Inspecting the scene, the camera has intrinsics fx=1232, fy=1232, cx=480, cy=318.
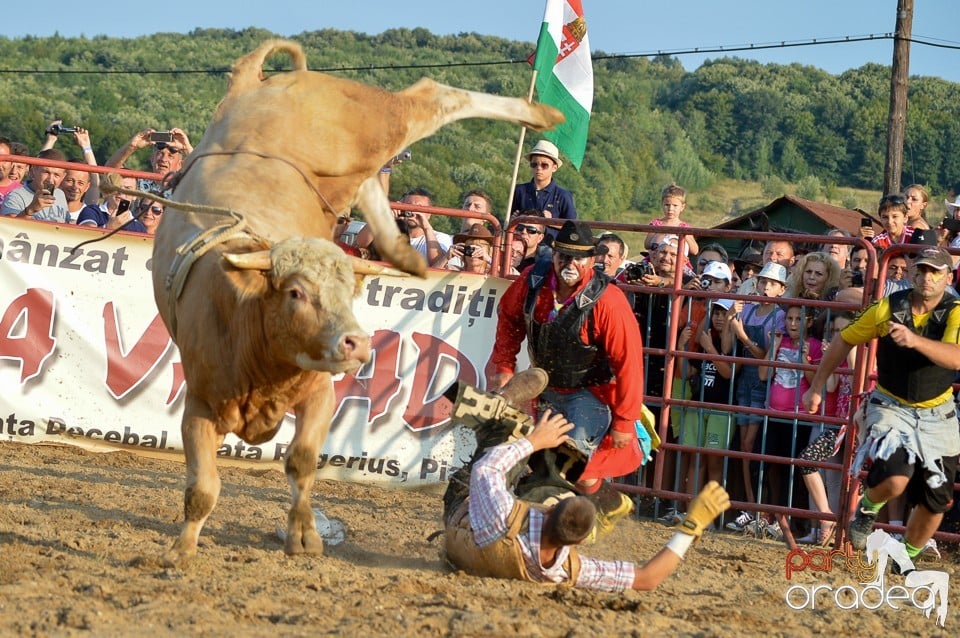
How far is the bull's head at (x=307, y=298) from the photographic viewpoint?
527 centimetres

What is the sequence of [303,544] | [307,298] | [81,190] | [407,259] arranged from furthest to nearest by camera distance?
[81,190], [407,259], [303,544], [307,298]

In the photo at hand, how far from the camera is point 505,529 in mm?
5129

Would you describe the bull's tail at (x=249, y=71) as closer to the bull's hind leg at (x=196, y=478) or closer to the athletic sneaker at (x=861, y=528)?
the bull's hind leg at (x=196, y=478)

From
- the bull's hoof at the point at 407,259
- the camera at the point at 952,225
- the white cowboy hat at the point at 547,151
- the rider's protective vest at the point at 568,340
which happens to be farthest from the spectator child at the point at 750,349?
the bull's hoof at the point at 407,259

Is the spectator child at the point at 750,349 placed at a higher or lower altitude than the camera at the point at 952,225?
lower

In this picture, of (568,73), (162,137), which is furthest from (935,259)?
(162,137)

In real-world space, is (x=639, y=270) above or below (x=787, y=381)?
above

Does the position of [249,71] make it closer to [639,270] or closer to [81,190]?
[639,270]

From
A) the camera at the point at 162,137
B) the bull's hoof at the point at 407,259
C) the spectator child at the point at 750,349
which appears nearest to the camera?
the bull's hoof at the point at 407,259

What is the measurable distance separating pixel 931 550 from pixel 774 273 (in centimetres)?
214

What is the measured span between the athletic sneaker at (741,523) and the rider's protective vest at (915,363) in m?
1.66

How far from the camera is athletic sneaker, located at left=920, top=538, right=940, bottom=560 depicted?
7.42m

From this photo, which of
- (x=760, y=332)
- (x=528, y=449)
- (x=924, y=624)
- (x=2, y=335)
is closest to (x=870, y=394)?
(x=760, y=332)

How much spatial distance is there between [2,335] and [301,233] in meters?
3.51
